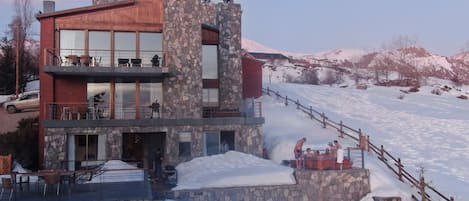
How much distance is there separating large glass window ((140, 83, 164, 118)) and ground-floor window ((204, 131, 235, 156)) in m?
2.79

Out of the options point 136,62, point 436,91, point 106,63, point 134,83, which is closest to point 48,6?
point 106,63

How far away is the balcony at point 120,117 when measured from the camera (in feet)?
72.2

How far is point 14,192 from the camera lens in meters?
15.0

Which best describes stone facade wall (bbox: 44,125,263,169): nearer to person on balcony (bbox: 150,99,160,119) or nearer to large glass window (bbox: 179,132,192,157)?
large glass window (bbox: 179,132,192,157)

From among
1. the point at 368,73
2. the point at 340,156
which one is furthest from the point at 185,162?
the point at 368,73

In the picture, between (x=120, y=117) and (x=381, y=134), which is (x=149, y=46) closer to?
(x=120, y=117)

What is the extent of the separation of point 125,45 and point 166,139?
4921 mm

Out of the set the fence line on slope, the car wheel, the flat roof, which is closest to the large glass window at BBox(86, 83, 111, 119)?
the flat roof

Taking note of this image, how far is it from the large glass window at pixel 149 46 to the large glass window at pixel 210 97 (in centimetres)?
394

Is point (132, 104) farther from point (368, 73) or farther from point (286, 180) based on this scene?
point (368, 73)

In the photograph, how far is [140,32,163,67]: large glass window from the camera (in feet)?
77.9

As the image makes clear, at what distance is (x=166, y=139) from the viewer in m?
22.5

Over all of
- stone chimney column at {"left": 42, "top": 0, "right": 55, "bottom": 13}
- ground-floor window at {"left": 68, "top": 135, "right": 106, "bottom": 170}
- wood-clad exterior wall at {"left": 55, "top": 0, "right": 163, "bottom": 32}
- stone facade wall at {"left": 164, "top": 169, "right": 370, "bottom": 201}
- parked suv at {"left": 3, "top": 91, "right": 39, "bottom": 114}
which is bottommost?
stone facade wall at {"left": 164, "top": 169, "right": 370, "bottom": 201}

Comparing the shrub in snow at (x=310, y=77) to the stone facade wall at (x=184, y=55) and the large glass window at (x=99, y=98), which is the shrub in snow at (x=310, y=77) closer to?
the stone facade wall at (x=184, y=55)
